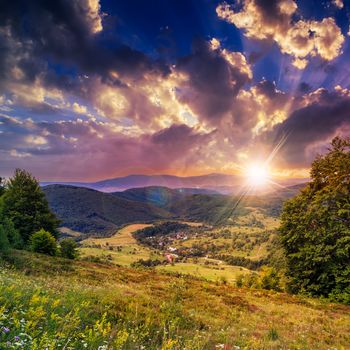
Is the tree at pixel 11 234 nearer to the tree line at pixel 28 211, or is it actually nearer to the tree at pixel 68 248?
the tree line at pixel 28 211

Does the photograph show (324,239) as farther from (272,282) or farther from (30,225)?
(30,225)

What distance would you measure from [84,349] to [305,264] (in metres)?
27.6

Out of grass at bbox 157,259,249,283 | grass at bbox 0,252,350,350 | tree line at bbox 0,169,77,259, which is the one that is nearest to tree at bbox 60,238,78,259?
tree line at bbox 0,169,77,259

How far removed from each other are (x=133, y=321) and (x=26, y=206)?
125 ft

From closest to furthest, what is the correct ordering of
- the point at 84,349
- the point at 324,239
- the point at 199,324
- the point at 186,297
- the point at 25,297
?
the point at 84,349, the point at 25,297, the point at 199,324, the point at 186,297, the point at 324,239

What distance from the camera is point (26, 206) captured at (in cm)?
3900

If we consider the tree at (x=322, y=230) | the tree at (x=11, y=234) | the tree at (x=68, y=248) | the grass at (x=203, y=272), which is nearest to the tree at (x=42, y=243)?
the tree at (x=11, y=234)

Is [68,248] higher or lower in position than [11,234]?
lower

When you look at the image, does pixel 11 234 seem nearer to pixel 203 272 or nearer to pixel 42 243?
pixel 42 243

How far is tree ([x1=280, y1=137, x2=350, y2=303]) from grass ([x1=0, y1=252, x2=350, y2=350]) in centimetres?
431

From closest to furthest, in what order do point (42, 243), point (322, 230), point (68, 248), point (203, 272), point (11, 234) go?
point (322, 230) → point (11, 234) → point (42, 243) → point (68, 248) → point (203, 272)

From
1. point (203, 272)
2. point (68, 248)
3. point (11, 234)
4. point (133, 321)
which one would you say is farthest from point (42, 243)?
point (203, 272)

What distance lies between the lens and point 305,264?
26.5 metres

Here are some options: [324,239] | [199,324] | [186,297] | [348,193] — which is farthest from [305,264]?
[199,324]
